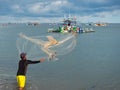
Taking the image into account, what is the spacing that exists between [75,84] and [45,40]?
3221 millimetres

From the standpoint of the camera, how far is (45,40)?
17.5 meters

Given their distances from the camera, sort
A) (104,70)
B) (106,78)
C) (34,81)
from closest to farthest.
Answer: (34,81) → (106,78) → (104,70)

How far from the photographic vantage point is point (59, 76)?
20.6m

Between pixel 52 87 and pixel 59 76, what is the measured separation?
3.18 metres

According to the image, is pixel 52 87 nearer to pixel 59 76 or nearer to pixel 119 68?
pixel 59 76

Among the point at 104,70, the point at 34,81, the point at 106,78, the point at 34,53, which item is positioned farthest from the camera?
the point at 104,70

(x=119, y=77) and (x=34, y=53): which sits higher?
(x=34, y=53)

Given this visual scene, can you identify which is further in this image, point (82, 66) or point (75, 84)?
point (82, 66)

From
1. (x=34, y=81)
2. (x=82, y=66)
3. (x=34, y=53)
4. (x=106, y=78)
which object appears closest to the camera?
(x=34, y=53)

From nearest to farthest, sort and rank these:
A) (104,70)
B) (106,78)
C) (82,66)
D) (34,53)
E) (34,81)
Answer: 1. (34,53)
2. (34,81)
3. (106,78)
4. (104,70)
5. (82,66)

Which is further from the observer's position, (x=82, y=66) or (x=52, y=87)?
(x=82, y=66)

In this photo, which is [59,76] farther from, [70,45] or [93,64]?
[93,64]

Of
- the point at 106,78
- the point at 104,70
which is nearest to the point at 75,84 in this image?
the point at 106,78

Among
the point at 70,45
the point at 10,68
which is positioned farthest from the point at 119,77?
the point at 10,68
